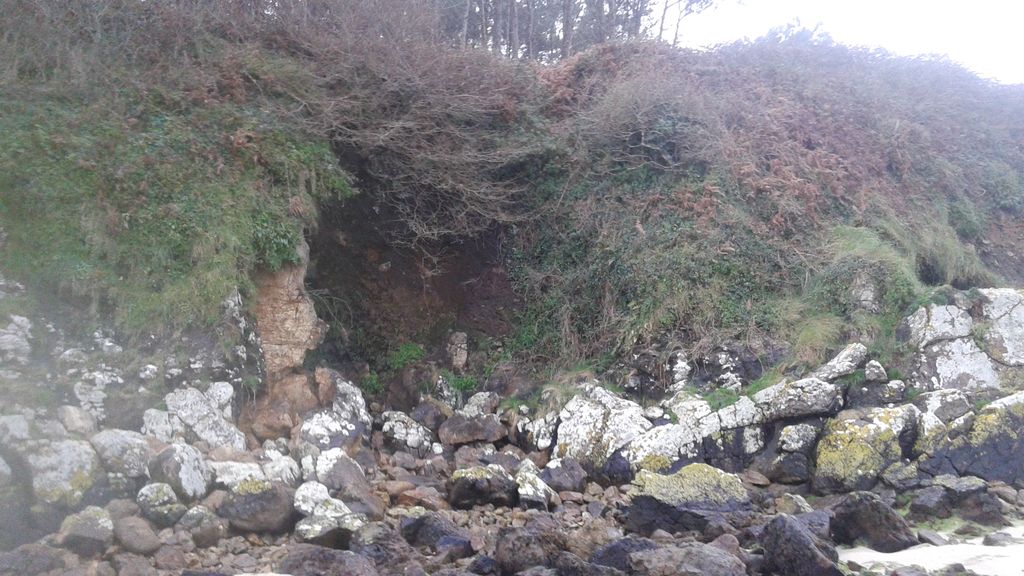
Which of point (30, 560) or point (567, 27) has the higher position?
point (567, 27)

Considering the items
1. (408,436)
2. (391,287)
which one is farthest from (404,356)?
(408,436)

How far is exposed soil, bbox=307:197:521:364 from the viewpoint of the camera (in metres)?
12.2

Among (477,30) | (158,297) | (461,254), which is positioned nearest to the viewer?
(158,297)

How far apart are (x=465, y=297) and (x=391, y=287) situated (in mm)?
1242

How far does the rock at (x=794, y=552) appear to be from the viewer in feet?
21.4

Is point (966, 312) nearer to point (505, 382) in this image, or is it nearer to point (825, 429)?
point (825, 429)

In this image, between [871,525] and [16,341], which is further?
[16,341]

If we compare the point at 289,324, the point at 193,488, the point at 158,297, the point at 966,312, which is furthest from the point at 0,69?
the point at 966,312

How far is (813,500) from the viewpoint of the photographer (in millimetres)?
9086

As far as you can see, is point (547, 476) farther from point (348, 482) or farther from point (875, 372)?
point (875, 372)

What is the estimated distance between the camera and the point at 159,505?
7.22m

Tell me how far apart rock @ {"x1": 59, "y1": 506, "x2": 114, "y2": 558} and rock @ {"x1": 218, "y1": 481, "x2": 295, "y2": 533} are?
3.27ft

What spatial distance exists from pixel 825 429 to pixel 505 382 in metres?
4.48

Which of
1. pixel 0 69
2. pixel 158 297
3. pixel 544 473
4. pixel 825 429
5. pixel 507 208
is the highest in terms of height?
pixel 0 69
